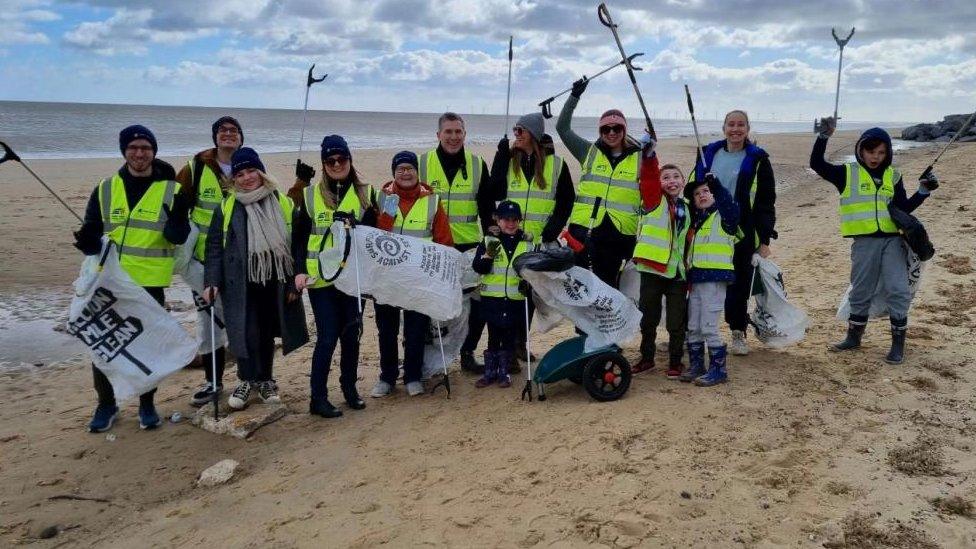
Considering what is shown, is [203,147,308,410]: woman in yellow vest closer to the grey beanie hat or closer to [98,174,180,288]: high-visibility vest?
[98,174,180,288]: high-visibility vest

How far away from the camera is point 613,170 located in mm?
5668

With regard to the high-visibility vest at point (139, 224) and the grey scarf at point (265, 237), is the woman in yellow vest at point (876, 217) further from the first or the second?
the high-visibility vest at point (139, 224)

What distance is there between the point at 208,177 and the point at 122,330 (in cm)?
138

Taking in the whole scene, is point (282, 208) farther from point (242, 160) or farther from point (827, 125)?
point (827, 125)

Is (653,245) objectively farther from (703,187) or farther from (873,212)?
(873,212)

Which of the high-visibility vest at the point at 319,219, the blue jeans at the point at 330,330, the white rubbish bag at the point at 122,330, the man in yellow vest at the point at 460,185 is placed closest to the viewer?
the white rubbish bag at the point at 122,330

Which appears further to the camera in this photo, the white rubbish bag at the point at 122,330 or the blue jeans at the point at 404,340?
the blue jeans at the point at 404,340

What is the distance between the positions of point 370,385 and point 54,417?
2.58m

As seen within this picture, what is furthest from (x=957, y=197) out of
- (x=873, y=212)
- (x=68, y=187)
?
(x=68, y=187)

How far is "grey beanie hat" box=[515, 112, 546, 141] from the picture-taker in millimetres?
5684

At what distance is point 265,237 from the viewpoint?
5.23 meters

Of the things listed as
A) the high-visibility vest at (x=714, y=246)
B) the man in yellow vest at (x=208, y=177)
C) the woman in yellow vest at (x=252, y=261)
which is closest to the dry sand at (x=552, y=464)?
the woman in yellow vest at (x=252, y=261)

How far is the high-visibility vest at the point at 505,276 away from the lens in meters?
5.60

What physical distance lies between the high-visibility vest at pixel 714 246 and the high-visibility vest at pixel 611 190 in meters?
Answer: 0.56
